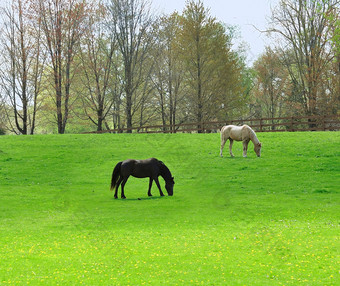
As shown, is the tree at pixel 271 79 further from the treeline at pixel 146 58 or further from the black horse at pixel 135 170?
the black horse at pixel 135 170

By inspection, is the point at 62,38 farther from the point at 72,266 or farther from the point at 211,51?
the point at 72,266

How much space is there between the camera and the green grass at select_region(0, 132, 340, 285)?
7.48 meters

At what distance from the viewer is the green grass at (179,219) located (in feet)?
24.6

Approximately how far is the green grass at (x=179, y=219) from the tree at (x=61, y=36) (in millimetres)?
14056

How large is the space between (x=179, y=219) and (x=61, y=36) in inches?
1357

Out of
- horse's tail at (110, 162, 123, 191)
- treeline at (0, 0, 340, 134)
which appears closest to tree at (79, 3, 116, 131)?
treeline at (0, 0, 340, 134)

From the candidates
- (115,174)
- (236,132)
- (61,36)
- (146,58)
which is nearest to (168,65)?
(146,58)

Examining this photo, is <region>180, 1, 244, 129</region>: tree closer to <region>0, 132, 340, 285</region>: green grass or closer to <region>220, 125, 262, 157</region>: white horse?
<region>0, 132, 340, 285</region>: green grass

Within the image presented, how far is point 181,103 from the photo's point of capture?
1976 inches

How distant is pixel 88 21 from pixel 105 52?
4.15 meters

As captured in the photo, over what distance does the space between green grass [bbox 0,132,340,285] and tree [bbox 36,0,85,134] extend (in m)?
14.1

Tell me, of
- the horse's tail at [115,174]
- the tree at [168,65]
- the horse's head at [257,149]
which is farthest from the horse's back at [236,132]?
the tree at [168,65]

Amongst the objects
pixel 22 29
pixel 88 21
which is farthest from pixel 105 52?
pixel 22 29

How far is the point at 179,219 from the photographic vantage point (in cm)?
1286
